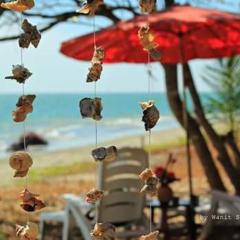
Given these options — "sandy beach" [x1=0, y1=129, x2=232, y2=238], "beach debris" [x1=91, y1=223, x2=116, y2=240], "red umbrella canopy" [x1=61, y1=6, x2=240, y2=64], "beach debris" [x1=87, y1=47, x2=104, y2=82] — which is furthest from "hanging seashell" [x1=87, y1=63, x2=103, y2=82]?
"red umbrella canopy" [x1=61, y1=6, x2=240, y2=64]

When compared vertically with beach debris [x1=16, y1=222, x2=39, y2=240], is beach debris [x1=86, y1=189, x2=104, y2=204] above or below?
above

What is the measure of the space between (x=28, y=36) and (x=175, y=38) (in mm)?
4353

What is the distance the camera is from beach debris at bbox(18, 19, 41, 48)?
0.97m

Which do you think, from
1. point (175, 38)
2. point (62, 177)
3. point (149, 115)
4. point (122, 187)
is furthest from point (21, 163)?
point (62, 177)

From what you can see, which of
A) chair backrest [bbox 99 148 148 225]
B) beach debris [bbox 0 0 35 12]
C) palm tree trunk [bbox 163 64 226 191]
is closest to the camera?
beach debris [bbox 0 0 35 12]

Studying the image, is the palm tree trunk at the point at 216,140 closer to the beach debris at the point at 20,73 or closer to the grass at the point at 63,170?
the beach debris at the point at 20,73

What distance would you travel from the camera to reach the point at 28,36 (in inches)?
38.2

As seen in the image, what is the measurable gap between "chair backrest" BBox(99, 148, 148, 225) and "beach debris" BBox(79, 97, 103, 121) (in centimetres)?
329

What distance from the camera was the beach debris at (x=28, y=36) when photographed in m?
0.97

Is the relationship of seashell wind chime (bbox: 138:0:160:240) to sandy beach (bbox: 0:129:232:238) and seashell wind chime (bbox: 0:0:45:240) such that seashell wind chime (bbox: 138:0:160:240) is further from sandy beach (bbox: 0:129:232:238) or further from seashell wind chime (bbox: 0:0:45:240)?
sandy beach (bbox: 0:129:232:238)

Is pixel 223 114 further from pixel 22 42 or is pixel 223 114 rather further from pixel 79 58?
pixel 22 42

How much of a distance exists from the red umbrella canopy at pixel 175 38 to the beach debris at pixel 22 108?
3.22 meters

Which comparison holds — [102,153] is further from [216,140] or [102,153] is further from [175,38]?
[216,140]

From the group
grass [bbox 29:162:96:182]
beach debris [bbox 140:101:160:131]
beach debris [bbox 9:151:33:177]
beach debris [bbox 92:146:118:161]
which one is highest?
grass [bbox 29:162:96:182]
